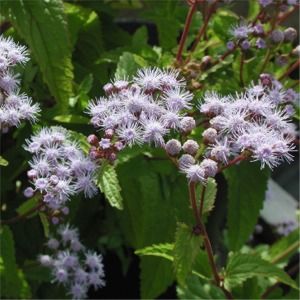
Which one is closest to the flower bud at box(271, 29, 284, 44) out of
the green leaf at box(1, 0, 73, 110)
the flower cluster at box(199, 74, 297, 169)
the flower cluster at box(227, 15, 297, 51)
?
the flower cluster at box(227, 15, 297, 51)

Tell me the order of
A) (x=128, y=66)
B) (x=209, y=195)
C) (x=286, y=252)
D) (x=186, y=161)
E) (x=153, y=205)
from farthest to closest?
(x=286, y=252) → (x=153, y=205) → (x=128, y=66) → (x=209, y=195) → (x=186, y=161)

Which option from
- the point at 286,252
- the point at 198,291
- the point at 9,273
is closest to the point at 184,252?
the point at 198,291

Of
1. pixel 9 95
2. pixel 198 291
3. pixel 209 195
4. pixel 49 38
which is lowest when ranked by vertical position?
pixel 198 291

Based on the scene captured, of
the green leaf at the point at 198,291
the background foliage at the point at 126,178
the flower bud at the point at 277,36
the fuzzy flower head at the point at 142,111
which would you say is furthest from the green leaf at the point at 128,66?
the green leaf at the point at 198,291

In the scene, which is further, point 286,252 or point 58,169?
point 286,252

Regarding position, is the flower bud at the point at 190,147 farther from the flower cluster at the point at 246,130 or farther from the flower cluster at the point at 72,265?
the flower cluster at the point at 72,265

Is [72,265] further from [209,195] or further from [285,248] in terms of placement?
[285,248]

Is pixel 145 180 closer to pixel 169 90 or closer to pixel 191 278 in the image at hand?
pixel 191 278
